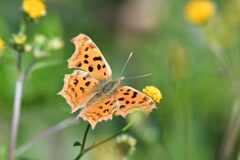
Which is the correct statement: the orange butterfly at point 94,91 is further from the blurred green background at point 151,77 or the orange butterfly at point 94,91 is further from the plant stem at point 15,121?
the plant stem at point 15,121

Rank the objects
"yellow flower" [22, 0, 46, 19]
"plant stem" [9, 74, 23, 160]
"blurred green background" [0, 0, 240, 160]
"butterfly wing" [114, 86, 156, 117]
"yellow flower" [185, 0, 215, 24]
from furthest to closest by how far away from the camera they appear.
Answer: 1. "yellow flower" [185, 0, 215, 24]
2. "blurred green background" [0, 0, 240, 160]
3. "yellow flower" [22, 0, 46, 19]
4. "plant stem" [9, 74, 23, 160]
5. "butterfly wing" [114, 86, 156, 117]

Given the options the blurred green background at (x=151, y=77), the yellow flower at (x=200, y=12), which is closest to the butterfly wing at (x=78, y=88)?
the blurred green background at (x=151, y=77)

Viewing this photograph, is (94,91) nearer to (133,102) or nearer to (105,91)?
(105,91)

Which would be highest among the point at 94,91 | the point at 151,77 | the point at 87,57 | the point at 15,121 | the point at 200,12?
the point at 87,57

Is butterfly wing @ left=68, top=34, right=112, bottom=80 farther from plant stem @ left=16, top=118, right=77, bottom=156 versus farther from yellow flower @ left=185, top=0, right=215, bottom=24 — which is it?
yellow flower @ left=185, top=0, right=215, bottom=24

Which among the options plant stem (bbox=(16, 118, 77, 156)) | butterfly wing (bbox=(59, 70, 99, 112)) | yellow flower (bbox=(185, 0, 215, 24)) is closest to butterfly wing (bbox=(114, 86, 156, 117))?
butterfly wing (bbox=(59, 70, 99, 112))

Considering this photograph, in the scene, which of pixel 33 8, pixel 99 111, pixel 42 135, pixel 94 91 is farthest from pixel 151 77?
pixel 99 111

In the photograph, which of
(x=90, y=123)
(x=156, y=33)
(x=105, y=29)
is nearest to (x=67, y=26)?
(x=105, y=29)
